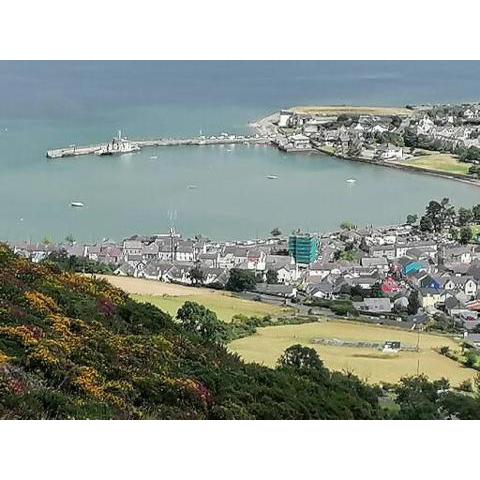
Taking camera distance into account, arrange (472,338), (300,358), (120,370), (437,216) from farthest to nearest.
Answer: (437,216) → (472,338) → (300,358) → (120,370)

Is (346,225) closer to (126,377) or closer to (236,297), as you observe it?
(236,297)

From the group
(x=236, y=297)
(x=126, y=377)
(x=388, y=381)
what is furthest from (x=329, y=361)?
(x=126, y=377)

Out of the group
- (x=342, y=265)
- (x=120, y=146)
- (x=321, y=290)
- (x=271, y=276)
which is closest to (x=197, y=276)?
(x=271, y=276)

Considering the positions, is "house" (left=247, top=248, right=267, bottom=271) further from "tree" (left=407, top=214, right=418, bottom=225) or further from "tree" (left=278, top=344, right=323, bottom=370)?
"tree" (left=407, top=214, right=418, bottom=225)

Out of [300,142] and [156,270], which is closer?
[156,270]

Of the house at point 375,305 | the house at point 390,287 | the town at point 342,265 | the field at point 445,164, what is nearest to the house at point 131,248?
the town at point 342,265

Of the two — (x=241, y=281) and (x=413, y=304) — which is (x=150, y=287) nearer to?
(x=241, y=281)

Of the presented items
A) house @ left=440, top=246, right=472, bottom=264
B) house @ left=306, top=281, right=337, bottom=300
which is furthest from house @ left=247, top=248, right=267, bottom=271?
house @ left=440, top=246, right=472, bottom=264

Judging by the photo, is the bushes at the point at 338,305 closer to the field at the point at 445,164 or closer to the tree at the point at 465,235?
the tree at the point at 465,235
